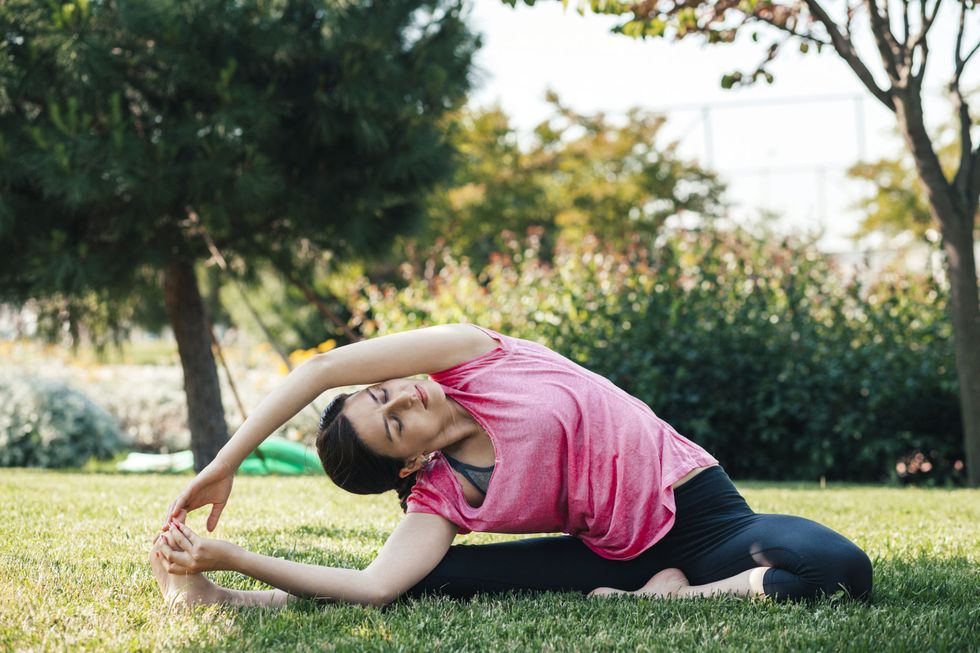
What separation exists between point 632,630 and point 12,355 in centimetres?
1057

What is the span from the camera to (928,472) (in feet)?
21.8

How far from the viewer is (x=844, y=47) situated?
5781mm

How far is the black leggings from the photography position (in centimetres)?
247

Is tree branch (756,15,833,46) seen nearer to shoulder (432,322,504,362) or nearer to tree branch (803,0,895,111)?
tree branch (803,0,895,111)

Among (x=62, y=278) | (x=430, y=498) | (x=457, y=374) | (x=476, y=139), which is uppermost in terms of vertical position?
(x=476, y=139)

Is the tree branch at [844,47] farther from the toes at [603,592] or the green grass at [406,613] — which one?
the toes at [603,592]

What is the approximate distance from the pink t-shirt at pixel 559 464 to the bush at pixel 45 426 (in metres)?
6.15

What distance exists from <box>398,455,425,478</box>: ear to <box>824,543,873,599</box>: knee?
3.56 ft

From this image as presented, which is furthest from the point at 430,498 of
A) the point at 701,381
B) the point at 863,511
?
the point at 701,381

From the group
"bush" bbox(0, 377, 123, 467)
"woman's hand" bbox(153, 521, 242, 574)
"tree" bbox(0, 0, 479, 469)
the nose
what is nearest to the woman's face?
the nose

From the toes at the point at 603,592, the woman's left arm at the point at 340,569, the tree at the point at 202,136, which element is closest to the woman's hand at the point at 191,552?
the woman's left arm at the point at 340,569

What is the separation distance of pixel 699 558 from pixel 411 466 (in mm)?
833

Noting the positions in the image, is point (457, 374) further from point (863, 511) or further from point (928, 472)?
point (928, 472)

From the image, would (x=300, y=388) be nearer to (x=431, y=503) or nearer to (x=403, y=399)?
(x=403, y=399)
